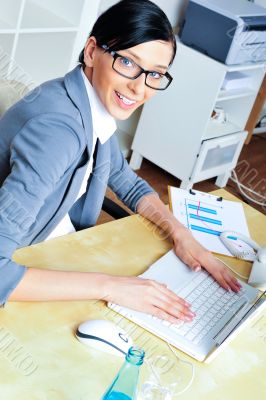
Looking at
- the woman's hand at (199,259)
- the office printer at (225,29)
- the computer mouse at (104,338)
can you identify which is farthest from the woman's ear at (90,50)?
the office printer at (225,29)

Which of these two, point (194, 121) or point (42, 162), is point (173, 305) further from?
point (194, 121)

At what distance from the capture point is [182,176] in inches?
149

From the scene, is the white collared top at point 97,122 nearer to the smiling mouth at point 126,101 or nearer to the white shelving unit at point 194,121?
the smiling mouth at point 126,101

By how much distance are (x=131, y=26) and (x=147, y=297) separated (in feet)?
2.06

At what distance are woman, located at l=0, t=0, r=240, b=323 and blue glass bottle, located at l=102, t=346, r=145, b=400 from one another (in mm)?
331

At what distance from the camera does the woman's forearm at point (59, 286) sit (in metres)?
1.33

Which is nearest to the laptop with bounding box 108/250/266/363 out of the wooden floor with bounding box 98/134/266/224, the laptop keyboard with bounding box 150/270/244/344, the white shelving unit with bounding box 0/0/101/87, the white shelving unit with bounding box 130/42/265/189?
the laptop keyboard with bounding box 150/270/244/344

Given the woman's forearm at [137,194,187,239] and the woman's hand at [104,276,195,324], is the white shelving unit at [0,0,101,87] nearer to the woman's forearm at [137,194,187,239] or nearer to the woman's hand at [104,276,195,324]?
the woman's forearm at [137,194,187,239]

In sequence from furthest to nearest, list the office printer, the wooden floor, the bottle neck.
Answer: the wooden floor, the office printer, the bottle neck

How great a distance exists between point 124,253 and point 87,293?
285 millimetres

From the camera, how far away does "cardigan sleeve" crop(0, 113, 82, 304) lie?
131cm

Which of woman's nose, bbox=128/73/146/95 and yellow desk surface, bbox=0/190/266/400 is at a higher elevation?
woman's nose, bbox=128/73/146/95

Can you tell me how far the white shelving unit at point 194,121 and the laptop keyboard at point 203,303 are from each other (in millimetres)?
2062

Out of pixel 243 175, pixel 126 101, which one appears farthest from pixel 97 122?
pixel 243 175
